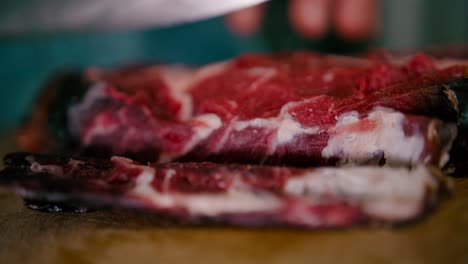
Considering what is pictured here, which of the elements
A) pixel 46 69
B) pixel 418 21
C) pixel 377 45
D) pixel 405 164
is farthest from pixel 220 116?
pixel 418 21

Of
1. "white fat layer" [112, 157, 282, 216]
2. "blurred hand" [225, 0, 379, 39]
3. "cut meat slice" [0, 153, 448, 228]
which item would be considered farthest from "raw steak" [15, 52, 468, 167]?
"blurred hand" [225, 0, 379, 39]

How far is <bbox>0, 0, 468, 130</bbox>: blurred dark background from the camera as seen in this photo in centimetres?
401

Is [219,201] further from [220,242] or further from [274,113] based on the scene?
[274,113]

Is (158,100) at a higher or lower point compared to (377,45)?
higher

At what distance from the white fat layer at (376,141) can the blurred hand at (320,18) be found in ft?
→ 8.81

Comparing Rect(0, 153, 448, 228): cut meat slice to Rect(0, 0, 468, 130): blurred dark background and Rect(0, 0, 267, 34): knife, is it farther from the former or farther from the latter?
Rect(0, 0, 468, 130): blurred dark background

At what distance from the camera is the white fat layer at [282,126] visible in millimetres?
1589

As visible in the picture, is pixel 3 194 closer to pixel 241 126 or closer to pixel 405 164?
pixel 241 126

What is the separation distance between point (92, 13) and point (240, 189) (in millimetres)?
1289

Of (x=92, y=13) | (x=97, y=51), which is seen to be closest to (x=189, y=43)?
Answer: (x=97, y=51)

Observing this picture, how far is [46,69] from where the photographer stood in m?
4.09

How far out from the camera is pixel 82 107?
205 cm

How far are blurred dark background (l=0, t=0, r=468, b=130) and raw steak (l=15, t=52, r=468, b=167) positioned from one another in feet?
6.64

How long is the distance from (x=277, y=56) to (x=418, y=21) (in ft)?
9.61
